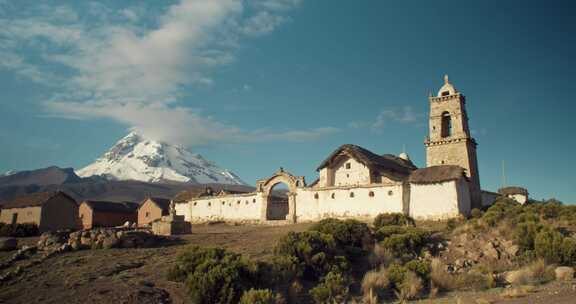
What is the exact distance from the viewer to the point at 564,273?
1661 centimetres

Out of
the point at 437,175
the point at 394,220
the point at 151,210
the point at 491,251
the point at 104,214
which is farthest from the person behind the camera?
the point at 104,214

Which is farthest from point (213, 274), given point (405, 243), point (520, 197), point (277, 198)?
point (520, 197)

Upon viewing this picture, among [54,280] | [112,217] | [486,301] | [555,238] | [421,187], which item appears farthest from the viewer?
[112,217]

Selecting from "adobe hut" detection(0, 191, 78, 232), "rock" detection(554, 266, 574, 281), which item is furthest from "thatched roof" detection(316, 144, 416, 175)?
"adobe hut" detection(0, 191, 78, 232)

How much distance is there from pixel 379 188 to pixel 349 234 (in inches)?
441

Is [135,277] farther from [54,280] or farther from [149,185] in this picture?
[149,185]

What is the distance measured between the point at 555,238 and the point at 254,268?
45.8 feet

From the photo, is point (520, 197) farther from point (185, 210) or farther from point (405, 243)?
point (185, 210)

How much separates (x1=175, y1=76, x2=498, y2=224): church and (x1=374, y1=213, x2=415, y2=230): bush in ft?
7.49

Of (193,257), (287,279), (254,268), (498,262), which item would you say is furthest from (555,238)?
(193,257)

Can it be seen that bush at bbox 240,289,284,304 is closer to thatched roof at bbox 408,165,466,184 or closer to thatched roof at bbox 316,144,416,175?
thatched roof at bbox 408,165,466,184

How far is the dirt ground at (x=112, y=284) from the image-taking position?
42.1 ft

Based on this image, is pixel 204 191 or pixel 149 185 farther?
A: pixel 149 185

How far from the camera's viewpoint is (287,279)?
1571 cm
